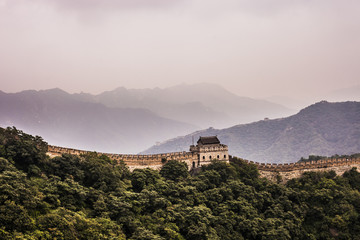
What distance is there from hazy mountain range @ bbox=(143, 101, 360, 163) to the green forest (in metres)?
113

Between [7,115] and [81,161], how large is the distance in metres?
182

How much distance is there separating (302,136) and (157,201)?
14508cm

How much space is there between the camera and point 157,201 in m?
34.3

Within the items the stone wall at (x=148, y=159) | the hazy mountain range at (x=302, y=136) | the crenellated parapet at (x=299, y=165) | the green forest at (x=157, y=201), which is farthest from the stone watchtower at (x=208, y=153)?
the hazy mountain range at (x=302, y=136)

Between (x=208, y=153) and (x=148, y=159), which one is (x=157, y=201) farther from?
(x=208, y=153)

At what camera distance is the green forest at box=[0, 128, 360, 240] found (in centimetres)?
2550

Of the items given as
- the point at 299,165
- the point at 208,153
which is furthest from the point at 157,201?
the point at 299,165

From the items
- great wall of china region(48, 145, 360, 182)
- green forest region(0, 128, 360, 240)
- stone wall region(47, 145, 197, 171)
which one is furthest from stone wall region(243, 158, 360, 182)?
stone wall region(47, 145, 197, 171)

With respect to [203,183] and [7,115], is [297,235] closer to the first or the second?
[203,183]

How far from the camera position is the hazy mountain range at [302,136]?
6186 inches

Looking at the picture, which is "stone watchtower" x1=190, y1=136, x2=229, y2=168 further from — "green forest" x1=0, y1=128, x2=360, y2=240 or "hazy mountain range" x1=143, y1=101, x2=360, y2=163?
"hazy mountain range" x1=143, y1=101, x2=360, y2=163

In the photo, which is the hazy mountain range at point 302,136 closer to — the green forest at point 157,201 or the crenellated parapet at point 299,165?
the crenellated parapet at point 299,165

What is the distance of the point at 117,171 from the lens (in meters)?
38.7

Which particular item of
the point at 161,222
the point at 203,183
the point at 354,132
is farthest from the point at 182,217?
the point at 354,132
